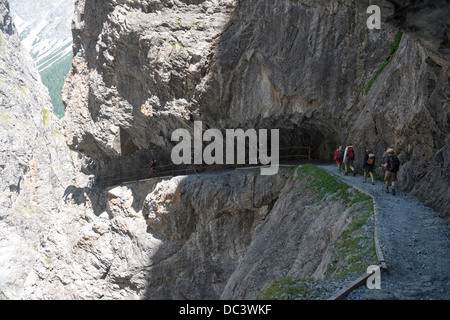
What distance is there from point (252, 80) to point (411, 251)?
14.2 meters

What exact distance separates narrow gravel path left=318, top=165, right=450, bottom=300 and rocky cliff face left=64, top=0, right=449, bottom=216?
1208 millimetres

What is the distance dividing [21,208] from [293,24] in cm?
3771

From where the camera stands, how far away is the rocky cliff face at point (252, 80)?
13.5m

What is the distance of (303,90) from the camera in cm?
1883

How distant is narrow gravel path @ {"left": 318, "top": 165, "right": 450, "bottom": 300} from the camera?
20.1 ft

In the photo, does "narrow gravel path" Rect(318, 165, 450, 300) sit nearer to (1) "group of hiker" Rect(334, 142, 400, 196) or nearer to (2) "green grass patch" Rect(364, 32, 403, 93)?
(1) "group of hiker" Rect(334, 142, 400, 196)

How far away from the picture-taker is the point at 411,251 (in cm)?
791

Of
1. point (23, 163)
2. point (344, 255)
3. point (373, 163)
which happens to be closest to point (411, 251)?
point (344, 255)

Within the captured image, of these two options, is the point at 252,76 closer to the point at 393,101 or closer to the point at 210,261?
the point at 393,101

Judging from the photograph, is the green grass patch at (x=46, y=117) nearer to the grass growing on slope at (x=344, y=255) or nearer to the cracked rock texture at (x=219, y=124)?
the cracked rock texture at (x=219, y=124)

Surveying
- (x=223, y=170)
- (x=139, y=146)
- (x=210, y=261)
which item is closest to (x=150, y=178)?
(x=139, y=146)

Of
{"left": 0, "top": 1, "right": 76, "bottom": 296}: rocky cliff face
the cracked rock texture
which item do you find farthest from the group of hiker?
{"left": 0, "top": 1, "right": 76, "bottom": 296}: rocky cliff face

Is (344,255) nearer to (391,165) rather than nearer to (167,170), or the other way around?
(391,165)

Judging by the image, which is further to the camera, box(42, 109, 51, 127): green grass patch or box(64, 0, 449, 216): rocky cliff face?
box(42, 109, 51, 127): green grass patch
